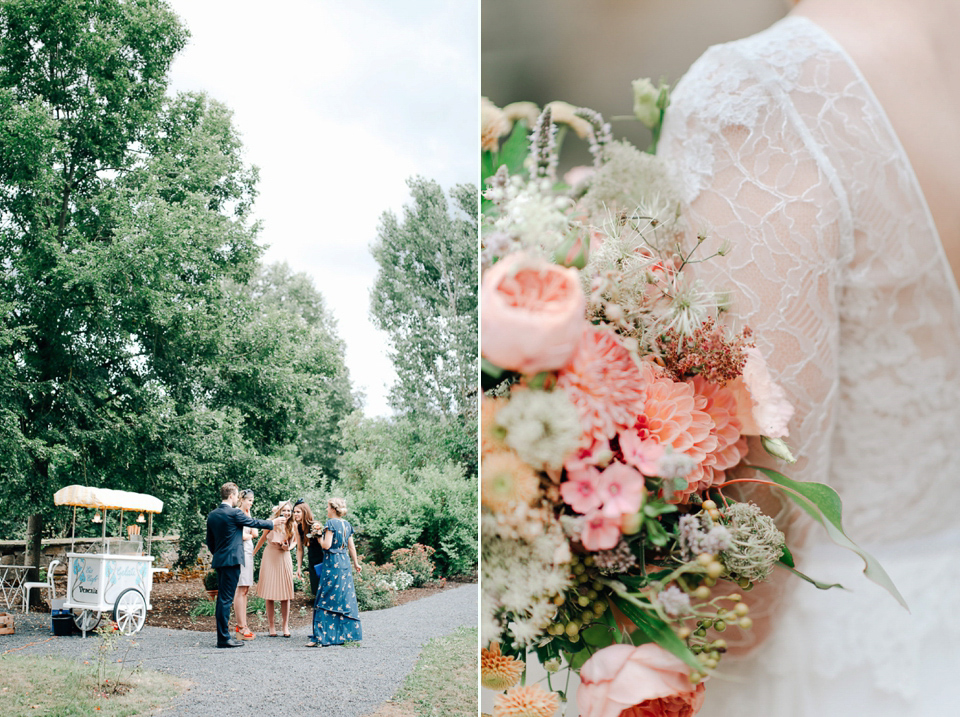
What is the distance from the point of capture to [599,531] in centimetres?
44

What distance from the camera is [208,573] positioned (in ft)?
7.31

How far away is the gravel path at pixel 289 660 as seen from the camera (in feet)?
7.24

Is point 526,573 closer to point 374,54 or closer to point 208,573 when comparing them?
point 208,573

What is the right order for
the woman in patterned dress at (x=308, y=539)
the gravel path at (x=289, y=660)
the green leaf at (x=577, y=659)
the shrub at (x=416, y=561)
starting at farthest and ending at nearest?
the shrub at (x=416, y=561) → the woman in patterned dress at (x=308, y=539) → the gravel path at (x=289, y=660) → the green leaf at (x=577, y=659)

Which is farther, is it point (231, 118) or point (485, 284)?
point (231, 118)

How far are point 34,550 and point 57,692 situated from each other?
479 millimetres

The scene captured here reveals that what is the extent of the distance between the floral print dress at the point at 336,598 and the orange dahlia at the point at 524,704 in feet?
6.39

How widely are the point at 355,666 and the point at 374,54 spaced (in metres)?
2.24

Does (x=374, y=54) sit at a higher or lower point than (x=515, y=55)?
higher

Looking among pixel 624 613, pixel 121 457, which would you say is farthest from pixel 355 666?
pixel 624 613

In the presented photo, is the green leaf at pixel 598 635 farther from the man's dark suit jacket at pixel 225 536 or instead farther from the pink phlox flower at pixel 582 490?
the man's dark suit jacket at pixel 225 536

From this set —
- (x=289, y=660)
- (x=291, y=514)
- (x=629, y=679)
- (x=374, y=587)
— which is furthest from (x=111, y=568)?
(x=629, y=679)

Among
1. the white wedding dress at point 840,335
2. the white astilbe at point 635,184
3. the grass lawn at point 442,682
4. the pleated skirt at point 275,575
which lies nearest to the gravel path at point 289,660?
the grass lawn at point 442,682

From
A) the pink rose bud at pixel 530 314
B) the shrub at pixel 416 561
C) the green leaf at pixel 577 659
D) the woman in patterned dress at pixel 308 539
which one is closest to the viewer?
the pink rose bud at pixel 530 314
